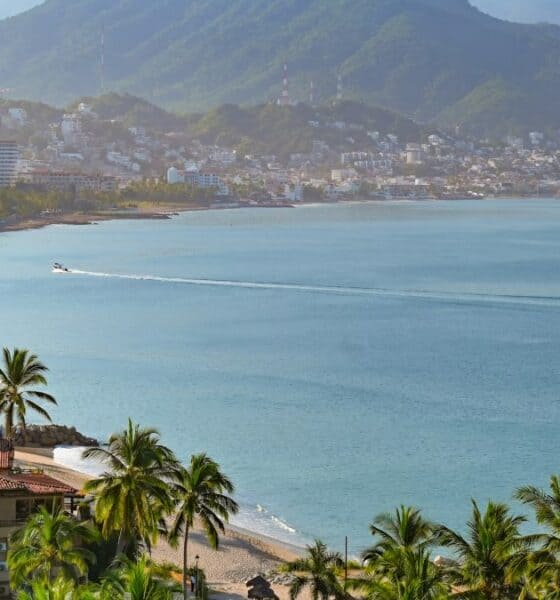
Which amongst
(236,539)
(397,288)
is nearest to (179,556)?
(236,539)

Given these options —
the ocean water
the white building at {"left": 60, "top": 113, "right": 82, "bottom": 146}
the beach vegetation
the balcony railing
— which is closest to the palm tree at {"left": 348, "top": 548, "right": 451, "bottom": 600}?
the beach vegetation

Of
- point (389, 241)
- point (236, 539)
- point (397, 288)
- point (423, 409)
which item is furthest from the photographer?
point (389, 241)

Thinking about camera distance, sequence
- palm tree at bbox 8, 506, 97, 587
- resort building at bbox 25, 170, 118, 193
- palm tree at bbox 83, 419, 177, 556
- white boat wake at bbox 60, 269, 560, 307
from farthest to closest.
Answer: resort building at bbox 25, 170, 118, 193 < white boat wake at bbox 60, 269, 560, 307 < palm tree at bbox 83, 419, 177, 556 < palm tree at bbox 8, 506, 97, 587

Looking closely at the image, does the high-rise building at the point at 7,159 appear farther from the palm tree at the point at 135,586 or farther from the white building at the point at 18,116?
the palm tree at the point at 135,586

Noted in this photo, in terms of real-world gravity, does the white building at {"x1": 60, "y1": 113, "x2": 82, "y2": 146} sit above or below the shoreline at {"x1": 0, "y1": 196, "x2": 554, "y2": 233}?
above

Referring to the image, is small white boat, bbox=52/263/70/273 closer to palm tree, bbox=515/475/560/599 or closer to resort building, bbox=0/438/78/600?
resort building, bbox=0/438/78/600

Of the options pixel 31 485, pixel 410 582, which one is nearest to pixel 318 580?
pixel 31 485

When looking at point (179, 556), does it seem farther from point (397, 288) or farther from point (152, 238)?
point (152, 238)
